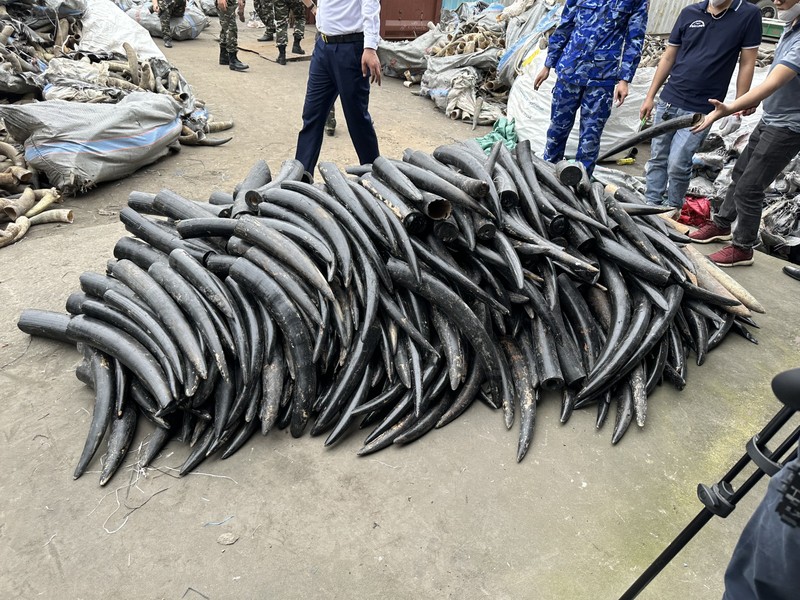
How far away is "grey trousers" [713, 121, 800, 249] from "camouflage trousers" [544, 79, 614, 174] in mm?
1017

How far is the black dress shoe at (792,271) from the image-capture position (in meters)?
3.59

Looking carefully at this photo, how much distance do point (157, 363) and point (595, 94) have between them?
361 cm

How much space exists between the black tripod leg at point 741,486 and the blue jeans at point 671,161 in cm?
335

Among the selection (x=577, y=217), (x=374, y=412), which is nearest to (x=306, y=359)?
(x=374, y=412)

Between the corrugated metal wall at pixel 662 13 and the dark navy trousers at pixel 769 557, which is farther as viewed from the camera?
the corrugated metal wall at pixel 662 13

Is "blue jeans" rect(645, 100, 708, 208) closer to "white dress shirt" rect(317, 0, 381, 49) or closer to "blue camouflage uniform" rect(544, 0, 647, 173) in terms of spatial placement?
"blue camouflage uniform" rect(544, 0, 647, 173)

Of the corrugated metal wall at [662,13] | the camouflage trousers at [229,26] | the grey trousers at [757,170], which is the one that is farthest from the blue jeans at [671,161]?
the corrugated metal wall at [662,13]

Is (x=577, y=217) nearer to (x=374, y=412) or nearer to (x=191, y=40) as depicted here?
(x=374, y=412)

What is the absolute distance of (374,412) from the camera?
7.05 ft

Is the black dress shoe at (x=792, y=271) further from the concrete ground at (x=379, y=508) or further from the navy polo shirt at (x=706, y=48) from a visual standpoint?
the concrete ground at (x=379, y=508)

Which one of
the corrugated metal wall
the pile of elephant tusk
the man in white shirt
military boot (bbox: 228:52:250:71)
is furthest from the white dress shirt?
the corrugated metal wall

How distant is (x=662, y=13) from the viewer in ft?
35.3

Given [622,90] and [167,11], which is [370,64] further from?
[167,11]

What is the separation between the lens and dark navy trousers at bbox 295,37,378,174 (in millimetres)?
4043
